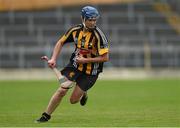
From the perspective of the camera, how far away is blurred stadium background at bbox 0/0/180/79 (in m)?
30.3

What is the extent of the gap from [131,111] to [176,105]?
1.83 meters

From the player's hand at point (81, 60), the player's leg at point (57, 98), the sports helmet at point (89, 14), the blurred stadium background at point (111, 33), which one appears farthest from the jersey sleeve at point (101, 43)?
the blurred stadium background at point (111, 33)

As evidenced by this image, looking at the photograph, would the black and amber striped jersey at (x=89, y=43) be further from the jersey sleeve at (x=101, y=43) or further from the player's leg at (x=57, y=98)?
the player's leg at (x=57, y=98)

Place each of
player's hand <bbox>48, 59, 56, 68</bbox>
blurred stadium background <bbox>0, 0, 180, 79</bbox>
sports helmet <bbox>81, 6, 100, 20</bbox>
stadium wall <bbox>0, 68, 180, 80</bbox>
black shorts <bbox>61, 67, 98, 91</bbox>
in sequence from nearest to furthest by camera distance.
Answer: sports helmet <bbox>81, 6, 100, 20</bbox> → player's hand <bbox>48, 59, 56, 68</bbox> → black shorts <bbox>61, 67, 98, 91</bbox> → stadium wall <bbox>0, 68, 180, 80</bbox> → blurred stadium background <bbox>0, 0, 180, 79</bbox>

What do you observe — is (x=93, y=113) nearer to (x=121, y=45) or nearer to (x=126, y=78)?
(x=126, y=78)

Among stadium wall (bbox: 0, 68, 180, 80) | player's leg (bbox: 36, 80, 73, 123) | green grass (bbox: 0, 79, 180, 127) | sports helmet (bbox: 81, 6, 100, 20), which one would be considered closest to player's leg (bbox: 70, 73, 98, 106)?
green grass (bbox: 0, 79, 180, 127)

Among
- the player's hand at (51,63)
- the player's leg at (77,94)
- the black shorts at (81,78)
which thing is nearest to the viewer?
the player's hand at (51,63)

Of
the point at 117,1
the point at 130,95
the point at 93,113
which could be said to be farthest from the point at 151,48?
the point at 93,113

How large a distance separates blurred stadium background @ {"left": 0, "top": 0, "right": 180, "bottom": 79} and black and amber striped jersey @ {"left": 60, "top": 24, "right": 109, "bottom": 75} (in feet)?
56.9

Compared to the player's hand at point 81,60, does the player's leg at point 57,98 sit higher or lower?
lower

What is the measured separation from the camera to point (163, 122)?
11.1 m

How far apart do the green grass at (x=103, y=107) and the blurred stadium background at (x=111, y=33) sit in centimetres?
653

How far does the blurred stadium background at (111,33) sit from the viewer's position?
30.3 meters

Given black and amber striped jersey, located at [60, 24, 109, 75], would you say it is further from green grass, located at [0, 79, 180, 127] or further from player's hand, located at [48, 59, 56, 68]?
green grass, located at [0, 79, 180, 127]
